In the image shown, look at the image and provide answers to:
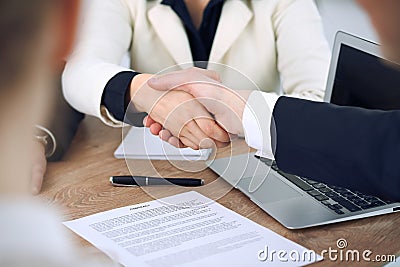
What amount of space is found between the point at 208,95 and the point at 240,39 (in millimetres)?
587

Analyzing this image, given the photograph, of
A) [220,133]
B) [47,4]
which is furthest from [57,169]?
[47,4]

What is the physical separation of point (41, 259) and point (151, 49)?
122 cm

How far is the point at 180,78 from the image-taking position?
126cm

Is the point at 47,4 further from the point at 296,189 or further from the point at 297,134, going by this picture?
the point at 296,189

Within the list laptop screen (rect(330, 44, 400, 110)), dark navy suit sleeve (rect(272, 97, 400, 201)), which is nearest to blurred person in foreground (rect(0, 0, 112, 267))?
dark navy suit sleeve (rect(272, 97, 400, 201))

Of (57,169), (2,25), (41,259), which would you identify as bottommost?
(57,169)

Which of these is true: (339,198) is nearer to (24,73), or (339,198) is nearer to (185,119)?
(185,119)

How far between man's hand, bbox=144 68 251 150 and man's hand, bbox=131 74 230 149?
0.03ft

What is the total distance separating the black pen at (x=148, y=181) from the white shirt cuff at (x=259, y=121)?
4.8 inches

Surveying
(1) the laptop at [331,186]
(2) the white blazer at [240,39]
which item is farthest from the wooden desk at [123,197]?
(2) the white blazer at [240,39]

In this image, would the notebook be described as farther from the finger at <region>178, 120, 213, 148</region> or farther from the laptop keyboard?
the laptop keyboard

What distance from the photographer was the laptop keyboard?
110 centimetres

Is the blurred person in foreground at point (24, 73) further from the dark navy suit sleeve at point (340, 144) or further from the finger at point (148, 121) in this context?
the finger at point (148, 121)

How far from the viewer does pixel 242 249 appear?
3.23ft
